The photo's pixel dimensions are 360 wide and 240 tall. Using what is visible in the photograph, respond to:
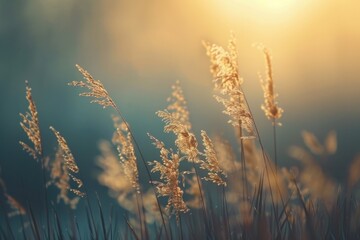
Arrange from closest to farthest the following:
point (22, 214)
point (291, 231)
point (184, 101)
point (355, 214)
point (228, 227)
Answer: point (291, 231), point (228, 227), point (355, 214), point (22, 214), point (184, 101)

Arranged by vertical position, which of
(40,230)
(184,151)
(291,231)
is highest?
(184,151)

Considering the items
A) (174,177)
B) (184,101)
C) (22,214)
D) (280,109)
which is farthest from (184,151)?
(22,214)

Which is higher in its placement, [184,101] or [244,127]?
[184,101]

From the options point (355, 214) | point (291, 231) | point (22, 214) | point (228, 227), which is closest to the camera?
point (291, 231)

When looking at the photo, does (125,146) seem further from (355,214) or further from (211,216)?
(355,214)

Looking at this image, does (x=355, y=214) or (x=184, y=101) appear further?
(x=184, y=101)

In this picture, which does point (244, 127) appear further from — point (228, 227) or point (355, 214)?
point (355, 214)

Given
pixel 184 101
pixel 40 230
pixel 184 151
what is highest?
pixel 184 101

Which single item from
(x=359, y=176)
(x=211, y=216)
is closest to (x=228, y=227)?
(x=211, y=216)

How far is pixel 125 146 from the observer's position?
15.0 ft

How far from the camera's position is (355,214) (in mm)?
4414

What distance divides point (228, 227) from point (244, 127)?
28.4 inches

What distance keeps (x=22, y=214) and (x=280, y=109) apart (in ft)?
7.32

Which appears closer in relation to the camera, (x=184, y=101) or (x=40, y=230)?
(x=40, y=230)
